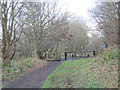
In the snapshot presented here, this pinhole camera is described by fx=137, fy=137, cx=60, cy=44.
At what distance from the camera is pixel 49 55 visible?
51.3ft

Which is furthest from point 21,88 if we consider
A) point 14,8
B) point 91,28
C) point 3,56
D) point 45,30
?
point 45,30

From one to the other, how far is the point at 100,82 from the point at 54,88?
1.26 m

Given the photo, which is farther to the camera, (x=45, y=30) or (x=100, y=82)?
(x=45, y=30)

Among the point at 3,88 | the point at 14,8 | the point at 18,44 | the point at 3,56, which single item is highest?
the point at 14,8

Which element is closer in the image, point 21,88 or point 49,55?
point 21,88

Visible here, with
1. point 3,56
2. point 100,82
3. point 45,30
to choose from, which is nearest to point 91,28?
point 45,30

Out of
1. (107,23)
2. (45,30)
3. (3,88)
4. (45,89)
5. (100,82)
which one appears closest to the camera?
(100,82)

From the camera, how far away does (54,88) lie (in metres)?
3.83

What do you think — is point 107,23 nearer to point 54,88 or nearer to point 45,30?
point 54,88

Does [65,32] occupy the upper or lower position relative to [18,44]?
upper

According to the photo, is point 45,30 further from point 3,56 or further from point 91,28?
point 3,56

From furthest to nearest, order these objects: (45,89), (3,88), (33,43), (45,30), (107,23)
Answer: (45,30)
(33,43)
(107,23)
(3,88)
(45,89)

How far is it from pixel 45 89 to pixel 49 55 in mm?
11829

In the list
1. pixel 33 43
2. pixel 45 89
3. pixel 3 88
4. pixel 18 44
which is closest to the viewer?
pixel 45 89
